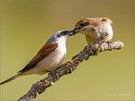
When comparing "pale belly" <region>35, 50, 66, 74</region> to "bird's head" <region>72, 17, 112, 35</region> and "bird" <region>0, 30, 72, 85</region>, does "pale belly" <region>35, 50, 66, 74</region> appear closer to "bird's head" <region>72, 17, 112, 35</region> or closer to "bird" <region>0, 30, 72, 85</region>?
"bird" <region>0, 30, 72, 85</region>

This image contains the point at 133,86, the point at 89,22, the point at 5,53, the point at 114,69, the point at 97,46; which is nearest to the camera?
the point at 97,46

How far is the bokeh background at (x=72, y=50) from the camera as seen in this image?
10.0 m

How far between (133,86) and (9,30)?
4979 mm

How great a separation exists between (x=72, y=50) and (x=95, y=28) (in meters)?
7.26

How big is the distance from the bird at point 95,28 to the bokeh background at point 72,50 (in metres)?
2.80

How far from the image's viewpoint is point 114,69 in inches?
468

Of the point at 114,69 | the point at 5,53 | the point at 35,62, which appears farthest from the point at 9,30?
the point at 35,62

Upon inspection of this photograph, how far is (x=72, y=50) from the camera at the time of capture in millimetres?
13047

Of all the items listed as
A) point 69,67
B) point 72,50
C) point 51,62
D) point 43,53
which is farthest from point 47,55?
point 72,50

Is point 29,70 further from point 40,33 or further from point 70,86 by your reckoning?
point 40,33

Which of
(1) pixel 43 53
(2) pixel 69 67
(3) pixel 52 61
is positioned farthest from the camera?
(1) pixel 43 53

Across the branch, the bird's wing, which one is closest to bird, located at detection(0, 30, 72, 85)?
the bird's wing

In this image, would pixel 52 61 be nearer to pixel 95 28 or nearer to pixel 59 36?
pixel 59 36

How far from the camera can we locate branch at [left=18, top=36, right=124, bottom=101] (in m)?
4.96
